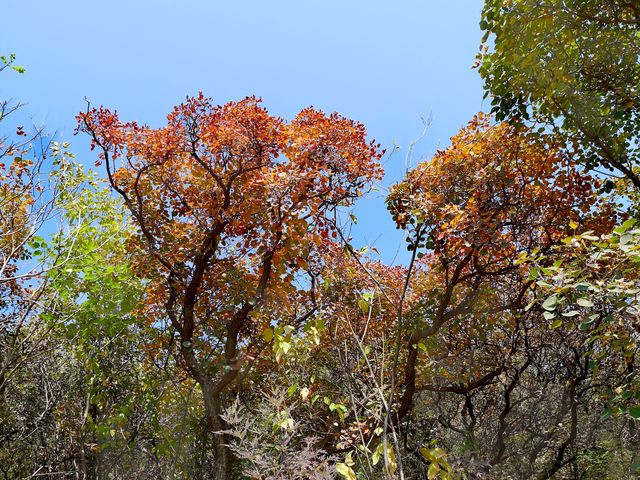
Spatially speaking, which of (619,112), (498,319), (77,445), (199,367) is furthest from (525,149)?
(77,445)

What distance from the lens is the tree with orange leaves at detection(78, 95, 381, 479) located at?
5.37m

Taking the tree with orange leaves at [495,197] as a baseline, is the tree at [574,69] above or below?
above

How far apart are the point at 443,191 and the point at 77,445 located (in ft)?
20.0

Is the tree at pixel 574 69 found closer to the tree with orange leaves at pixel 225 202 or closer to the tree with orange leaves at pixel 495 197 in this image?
the tree with orange leaves at pixel 495 197

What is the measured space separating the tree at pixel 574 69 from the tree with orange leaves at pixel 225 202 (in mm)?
1606

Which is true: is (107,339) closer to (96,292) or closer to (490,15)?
(96,292)

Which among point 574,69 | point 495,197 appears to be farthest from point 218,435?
point 574,69

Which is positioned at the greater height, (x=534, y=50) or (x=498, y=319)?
(x=534, y=50)

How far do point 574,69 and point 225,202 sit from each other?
3877 millimetres

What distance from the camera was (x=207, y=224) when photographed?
6.21 meters

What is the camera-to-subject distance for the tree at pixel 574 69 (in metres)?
4.32

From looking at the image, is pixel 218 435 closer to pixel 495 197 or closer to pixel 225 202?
pixel 225 202

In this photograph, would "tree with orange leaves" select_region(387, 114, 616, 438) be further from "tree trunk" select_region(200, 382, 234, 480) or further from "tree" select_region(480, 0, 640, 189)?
"tree trunk" select_region(200, 382, 234, 480)

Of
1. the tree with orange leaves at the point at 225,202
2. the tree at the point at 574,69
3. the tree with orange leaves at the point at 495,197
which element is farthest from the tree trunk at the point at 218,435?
the tree at the point at 574,69
